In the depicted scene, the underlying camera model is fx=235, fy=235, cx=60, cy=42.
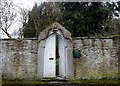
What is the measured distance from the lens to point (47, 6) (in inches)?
859

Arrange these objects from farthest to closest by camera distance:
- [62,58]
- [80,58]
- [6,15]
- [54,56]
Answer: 1. [6,15]
2. [62,58]
3. [54,56]
4. [80,58]

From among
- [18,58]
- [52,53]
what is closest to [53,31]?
[52,53]

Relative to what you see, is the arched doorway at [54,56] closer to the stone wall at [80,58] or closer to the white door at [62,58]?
the white door at [62,58]

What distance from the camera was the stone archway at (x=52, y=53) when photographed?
467 inches

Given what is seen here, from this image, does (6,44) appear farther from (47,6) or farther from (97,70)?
(47,6)

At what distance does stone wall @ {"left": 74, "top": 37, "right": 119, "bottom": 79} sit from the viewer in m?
11.9

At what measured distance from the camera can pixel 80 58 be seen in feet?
39.4

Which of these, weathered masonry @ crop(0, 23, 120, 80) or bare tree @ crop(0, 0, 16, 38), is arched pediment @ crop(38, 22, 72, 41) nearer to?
weathered masonry @ crop(0, 23, 120, 80)

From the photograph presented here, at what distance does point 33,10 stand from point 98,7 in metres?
6.80

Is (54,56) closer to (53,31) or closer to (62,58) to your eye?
(62,58)

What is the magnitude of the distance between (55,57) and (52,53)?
0.26 meters

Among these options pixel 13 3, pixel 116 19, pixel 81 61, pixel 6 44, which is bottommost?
pixel 81 61

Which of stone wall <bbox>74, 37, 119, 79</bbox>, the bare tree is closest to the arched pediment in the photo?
stone wall <bbox>74, 37, 119, 79</bbox>

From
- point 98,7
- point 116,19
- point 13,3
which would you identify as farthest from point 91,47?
point 13,3
